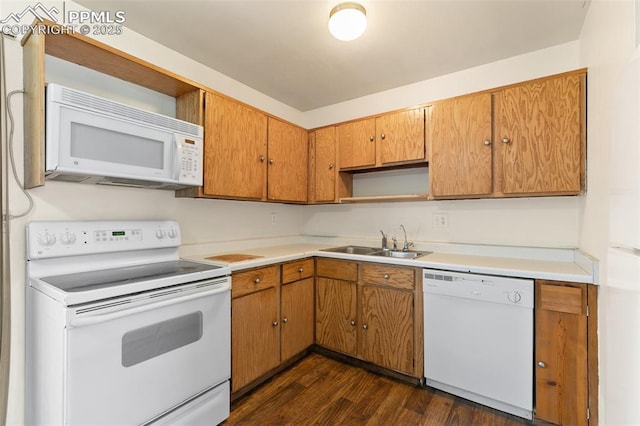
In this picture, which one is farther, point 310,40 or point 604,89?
point 310,40

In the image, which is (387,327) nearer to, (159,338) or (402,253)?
(402,253)

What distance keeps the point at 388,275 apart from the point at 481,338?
0.68 m

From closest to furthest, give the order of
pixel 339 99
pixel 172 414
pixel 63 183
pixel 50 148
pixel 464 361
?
pixel 50 148 → pixel 172 414 → pixel 63 183 → pixel 464 361 → pixel 339 99

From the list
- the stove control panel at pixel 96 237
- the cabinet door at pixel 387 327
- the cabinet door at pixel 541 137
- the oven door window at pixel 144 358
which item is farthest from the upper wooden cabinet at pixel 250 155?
the cabinet door at pixel 541 137

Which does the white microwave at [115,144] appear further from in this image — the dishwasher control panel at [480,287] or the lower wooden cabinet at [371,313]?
the dishwasher control panel at [480,287]

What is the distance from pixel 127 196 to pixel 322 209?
1881 millimetres

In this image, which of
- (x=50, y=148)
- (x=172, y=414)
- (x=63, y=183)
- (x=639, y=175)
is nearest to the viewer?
(x=639, y=175)

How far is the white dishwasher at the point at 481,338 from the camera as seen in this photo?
5.47 feet

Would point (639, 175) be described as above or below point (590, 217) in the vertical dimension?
above

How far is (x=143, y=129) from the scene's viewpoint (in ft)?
5.36

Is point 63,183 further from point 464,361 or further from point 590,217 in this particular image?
point 590,217

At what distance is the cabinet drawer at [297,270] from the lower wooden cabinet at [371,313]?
88 millimetres

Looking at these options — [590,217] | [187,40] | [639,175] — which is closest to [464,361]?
[590,217]

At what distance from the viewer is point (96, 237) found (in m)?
1.61
